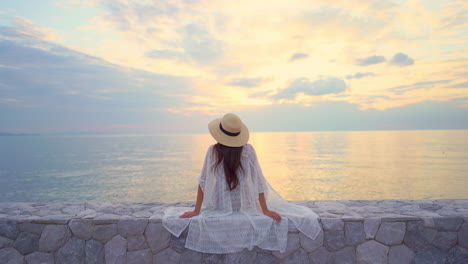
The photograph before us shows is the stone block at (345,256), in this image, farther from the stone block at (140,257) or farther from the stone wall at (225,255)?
the stone block at (140,257)

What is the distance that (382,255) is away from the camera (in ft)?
12.3

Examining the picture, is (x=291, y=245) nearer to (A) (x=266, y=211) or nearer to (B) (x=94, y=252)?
(A) (x=266, y=211)

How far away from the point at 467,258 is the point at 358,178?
31.1 meters

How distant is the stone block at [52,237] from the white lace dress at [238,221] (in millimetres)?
1266

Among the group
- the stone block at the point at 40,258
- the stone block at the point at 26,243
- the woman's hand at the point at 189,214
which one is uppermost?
the woman's hand at the point at 189,214

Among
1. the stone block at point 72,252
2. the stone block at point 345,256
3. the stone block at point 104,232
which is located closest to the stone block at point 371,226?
the stone block at point 345,256

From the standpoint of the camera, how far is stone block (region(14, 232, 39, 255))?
3.74 m

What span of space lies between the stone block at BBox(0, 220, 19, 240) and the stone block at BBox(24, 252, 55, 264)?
311 millimetres

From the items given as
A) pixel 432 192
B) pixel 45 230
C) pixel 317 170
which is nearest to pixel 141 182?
pixel 317 170

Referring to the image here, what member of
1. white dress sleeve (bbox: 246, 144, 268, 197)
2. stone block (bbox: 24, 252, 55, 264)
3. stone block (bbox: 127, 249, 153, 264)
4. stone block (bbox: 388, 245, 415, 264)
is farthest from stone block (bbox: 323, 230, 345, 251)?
stone block (bbox: 24, 252, 55, 264)

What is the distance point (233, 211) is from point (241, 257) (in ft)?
1.81

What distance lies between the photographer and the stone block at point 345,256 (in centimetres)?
375

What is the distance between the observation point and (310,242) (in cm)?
369

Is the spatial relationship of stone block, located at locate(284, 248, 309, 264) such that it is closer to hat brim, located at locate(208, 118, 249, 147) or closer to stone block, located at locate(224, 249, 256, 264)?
stone block, located at locate(224, 249, 256, 264)
